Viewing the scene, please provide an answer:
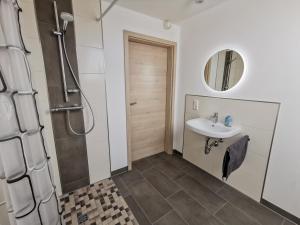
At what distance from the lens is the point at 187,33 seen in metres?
2.12

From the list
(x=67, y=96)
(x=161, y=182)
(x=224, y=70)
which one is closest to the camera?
(x=67, y=96)

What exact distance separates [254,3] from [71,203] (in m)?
2.89

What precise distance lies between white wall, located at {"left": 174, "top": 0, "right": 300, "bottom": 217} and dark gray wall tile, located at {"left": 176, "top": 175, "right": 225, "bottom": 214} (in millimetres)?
526

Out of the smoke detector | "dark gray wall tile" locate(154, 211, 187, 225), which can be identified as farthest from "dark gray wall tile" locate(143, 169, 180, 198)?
the smoke detector

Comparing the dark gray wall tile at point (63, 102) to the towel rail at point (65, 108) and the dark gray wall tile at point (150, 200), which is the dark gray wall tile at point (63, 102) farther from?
the dark gray wall tile at point (150, 200)

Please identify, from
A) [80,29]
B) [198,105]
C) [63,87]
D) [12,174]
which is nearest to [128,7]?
[80,29]

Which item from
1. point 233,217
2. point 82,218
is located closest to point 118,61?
point 82,218

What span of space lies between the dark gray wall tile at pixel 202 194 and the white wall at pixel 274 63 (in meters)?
0.53

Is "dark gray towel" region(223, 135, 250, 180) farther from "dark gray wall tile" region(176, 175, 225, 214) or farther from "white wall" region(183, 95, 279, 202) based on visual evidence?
"dark gray wall tile" region(176, 175, 225, 214)

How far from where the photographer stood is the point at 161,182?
75.8 inches

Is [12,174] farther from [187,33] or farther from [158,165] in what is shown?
[187,33]

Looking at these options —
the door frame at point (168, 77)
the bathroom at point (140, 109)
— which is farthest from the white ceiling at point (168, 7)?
the door frame at point (168, 77)

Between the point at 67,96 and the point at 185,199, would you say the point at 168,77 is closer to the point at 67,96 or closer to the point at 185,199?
the point at 67,96

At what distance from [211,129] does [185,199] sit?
90 centimetres
